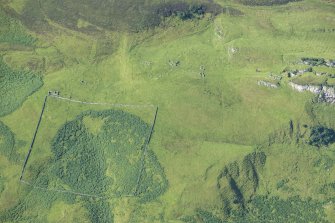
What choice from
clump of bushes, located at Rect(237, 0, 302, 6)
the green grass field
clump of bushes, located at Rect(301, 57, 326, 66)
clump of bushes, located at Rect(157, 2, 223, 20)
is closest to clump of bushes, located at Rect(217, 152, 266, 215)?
the green grass field

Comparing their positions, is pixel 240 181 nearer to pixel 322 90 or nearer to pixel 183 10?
pixel 322 90

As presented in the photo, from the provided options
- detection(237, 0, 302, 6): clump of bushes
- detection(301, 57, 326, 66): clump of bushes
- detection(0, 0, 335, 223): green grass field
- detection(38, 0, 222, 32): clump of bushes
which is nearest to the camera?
detection(0, 0, 335, 223): green grass field

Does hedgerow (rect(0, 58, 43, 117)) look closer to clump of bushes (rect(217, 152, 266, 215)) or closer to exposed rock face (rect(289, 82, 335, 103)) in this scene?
clump of bushes (rect(217, 152, 266, 215))

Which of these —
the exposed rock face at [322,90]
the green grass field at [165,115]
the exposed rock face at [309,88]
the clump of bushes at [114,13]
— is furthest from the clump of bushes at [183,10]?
the exposed rock face at [322,90]

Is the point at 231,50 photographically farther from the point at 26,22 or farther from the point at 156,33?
the point at 26,22

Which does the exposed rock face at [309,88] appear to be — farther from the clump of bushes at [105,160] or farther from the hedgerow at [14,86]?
the hedgerow at [14,86]
